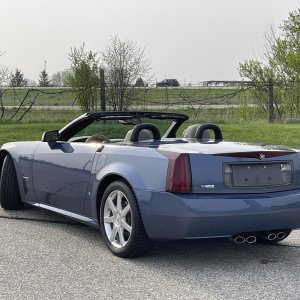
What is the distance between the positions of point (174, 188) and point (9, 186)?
2780mm

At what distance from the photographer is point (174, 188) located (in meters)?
4.18

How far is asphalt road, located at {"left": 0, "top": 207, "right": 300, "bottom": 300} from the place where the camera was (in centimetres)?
372

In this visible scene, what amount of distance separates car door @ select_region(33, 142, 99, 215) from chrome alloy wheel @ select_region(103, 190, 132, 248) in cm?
38

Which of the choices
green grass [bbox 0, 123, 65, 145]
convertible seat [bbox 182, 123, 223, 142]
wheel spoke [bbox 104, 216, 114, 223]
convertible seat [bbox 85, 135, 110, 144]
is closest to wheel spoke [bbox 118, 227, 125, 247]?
wheel spoke [bbox 104, 216, 114, 223]

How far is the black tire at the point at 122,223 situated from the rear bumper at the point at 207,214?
10 cm

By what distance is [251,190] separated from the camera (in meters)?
4.32

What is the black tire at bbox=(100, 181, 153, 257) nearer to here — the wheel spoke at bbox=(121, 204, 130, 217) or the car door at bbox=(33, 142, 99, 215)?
the wheel spoke at bbox=(121, 204, 130, 217)

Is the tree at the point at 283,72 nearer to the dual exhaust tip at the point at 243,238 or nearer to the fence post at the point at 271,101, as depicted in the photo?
the fence post at the point at 271,101

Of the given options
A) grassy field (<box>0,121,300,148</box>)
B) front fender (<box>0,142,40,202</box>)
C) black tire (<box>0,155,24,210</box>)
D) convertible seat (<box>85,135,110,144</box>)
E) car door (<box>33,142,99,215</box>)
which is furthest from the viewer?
grassy field (<box>0,121,300,148</box>)

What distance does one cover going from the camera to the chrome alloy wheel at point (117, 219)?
4582 mm

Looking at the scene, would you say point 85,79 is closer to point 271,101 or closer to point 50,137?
point 271,101

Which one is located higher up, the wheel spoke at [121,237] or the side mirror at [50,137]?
the side mirror at [50,137]

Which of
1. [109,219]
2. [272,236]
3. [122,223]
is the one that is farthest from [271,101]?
[122,223]

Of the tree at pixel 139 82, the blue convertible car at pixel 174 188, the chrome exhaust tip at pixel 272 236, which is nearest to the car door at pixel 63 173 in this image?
the blue convertible car at pixel 174 188
